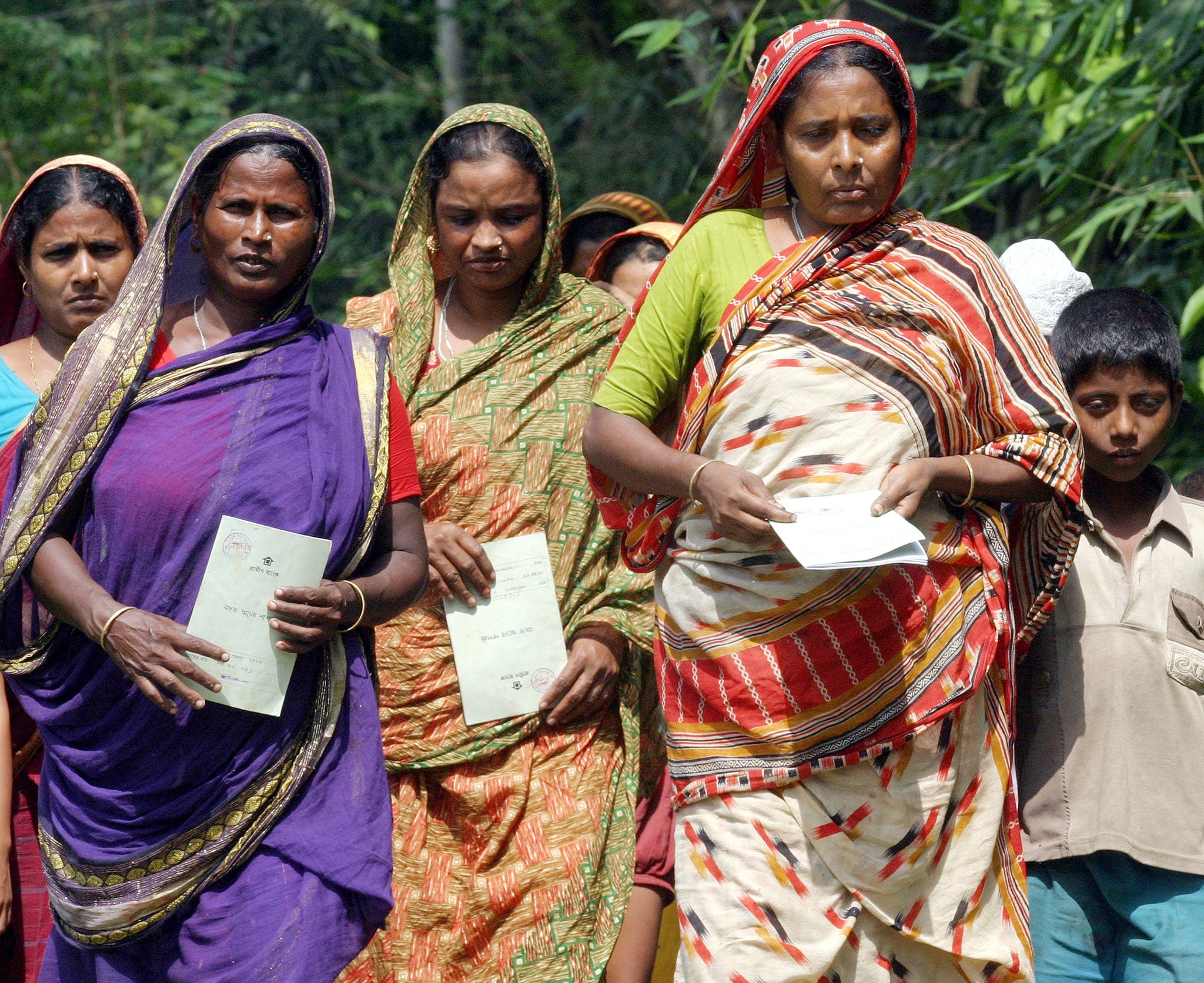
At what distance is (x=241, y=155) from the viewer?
3.25 meters

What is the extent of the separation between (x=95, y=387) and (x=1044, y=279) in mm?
2255

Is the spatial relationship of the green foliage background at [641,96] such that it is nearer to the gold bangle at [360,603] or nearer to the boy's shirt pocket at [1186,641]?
the boy's shirt pocket at [1186,641]

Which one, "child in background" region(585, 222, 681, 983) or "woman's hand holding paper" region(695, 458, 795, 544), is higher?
"woman's hand holding paper" region(695, 458, 795, 544)

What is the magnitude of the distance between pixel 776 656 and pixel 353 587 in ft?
2.69

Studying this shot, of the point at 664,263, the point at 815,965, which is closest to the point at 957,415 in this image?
the point at 664,263

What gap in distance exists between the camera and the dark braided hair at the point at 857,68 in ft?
10.3

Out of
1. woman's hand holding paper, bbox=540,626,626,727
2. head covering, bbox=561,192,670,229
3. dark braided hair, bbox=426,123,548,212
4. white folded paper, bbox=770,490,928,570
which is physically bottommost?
woman's hand holding paper, bbox=540,626,626,727

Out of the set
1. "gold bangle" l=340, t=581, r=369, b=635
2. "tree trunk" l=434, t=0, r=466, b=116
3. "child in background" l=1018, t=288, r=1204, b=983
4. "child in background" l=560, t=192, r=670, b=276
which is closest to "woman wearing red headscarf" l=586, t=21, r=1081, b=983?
"child in background" l=1018, t=288, r=1204, b=983

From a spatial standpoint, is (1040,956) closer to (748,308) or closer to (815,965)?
(815,965)

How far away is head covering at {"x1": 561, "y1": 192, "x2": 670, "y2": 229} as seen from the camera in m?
5.57

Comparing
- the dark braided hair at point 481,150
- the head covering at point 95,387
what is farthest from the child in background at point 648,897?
the head covering at point 95,387

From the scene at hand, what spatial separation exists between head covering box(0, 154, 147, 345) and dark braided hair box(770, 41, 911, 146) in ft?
5.84

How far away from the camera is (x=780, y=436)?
304cm

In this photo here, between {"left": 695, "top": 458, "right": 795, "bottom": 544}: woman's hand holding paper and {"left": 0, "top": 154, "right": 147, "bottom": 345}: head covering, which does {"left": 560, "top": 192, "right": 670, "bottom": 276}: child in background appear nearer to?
{"left": 0, "top": 154, "right": 147, "bottom": 345}: head covering
